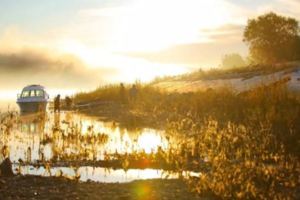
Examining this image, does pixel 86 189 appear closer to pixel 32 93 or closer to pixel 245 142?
pixel 245 142

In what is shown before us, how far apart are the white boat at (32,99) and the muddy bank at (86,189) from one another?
136 ft

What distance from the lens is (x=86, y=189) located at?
15.7 m

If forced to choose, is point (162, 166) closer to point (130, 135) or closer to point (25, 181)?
point (25, 181)

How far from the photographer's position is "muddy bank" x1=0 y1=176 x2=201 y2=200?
1487 cm

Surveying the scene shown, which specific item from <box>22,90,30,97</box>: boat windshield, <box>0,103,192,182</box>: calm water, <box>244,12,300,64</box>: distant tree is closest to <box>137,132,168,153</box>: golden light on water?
<box>0,103,192,182</box>: calm water

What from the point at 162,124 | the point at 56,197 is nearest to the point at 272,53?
the point at 162,124

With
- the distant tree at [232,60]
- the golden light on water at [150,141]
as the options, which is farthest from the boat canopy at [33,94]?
the distant tree at [232,60]

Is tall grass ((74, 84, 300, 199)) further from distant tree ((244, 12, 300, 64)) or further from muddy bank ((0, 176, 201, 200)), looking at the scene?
distant tree ((244, 12, 300, 64))

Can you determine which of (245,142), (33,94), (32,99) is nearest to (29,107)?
(32,99)

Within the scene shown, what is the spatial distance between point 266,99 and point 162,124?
6536 mm

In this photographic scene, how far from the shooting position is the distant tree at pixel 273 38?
8675cm

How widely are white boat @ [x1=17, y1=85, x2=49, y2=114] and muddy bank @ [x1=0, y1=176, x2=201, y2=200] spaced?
1630 inches

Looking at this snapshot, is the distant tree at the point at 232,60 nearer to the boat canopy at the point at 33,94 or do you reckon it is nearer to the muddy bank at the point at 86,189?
the boat canopy at the point at 33,94

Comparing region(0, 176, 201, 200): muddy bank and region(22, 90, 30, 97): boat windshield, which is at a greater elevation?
region(22, 90, 30, 97): boat windshield
